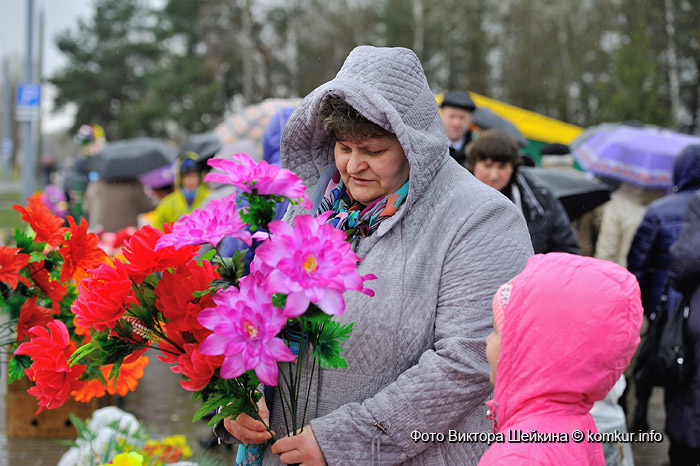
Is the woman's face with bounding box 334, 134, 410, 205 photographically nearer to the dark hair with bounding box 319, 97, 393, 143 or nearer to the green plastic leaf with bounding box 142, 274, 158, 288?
the dark hair with bounding box 319, 97, 393, 143

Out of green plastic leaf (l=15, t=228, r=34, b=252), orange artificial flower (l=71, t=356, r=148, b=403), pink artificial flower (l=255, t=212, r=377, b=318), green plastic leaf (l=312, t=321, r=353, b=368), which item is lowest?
orange artificial flower (l=71, t=356, r=148, b=403)

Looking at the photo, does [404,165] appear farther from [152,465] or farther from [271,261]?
[152,465]

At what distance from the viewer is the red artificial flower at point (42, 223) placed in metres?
2.35

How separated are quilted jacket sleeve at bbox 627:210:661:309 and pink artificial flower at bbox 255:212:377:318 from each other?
409 centimetres

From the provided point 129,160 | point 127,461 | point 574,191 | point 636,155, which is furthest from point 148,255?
point 129,160

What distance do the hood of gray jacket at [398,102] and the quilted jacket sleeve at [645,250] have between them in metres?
3.46

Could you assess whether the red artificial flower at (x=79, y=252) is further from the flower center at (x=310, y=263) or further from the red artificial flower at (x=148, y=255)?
the flower center at (x=310, y=263)

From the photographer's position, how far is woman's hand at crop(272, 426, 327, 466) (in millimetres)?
1816

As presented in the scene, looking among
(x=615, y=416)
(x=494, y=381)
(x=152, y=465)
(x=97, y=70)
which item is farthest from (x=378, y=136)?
(x=97, y=70)

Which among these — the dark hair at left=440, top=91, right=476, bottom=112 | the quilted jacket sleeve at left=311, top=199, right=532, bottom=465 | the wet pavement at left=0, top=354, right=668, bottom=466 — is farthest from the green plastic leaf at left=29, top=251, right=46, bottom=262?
the dark hair at left=440, top=91, right=476, bottom=112

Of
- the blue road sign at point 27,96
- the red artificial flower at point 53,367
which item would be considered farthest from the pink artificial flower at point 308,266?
the blue road sign at point 27,96

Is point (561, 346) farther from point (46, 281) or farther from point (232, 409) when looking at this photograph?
point (46, 281)

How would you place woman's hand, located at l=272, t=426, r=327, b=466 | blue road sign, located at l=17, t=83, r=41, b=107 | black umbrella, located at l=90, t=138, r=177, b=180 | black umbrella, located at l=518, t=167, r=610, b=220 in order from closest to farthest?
woman's hand, located at l=272, t=426, r=327, b=466 < black umbrella, located at l=518, t=167, r=610, b=220 < black umbrella, located at l=90, t=138, r=177, b=180 < blue road sign, located at l=17, t=83, r=41, b=107

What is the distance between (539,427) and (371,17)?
28.4 meters
